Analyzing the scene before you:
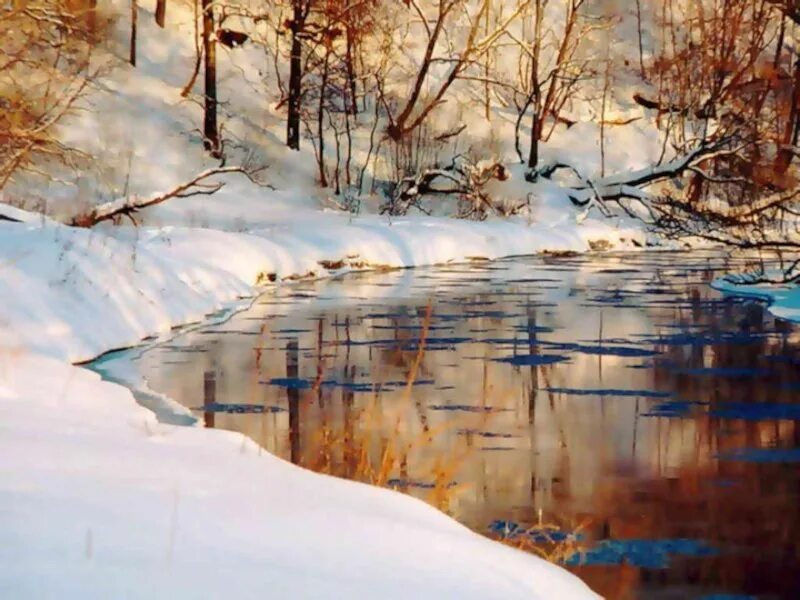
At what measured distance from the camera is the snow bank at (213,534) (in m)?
3.26

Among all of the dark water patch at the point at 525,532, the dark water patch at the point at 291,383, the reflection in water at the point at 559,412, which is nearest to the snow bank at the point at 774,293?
the reflection in water at the point at 559,412

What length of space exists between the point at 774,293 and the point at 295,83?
19.6 metres

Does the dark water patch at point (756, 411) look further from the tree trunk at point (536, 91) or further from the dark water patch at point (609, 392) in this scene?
the tree trunk at point (536, 91)

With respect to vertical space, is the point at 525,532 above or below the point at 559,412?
below

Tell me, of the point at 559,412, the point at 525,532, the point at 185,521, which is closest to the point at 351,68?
the point at 559,412

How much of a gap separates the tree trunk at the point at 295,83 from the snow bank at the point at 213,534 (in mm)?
30082

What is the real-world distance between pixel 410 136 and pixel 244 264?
17.2 m

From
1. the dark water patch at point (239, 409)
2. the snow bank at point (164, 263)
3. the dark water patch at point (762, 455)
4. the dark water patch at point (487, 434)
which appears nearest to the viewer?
the dark water patch at point (762, 455)

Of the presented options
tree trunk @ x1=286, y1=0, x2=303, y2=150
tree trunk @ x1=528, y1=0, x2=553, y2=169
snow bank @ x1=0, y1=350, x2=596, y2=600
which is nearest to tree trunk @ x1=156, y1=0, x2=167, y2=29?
tree trunk @ x1=286, y1=0, x2=303, y2=150

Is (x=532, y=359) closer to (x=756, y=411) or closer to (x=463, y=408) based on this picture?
(x=463, y=408)

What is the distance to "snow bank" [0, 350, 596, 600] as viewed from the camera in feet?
10.7

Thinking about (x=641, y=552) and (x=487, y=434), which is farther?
(x=487, y=434)

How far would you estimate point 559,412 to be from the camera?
9328 mm

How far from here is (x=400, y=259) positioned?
25.2 meters
